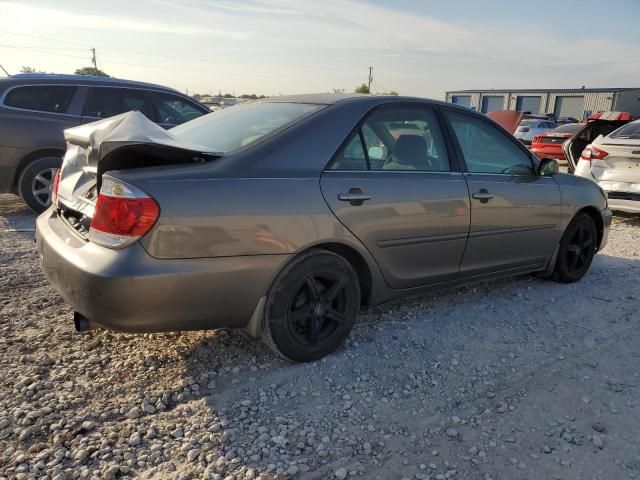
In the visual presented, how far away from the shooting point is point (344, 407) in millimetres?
2633

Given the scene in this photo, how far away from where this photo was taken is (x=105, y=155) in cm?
247

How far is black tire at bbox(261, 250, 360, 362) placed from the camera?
9.23 feet

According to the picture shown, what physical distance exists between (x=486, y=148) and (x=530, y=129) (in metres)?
21.0

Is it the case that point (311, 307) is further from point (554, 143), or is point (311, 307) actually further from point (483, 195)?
point (554, 143)

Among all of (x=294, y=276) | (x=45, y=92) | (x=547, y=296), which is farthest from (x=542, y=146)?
(x=294, y=276)

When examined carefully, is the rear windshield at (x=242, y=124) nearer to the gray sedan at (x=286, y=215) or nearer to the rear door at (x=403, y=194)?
the gray sedan at (x=286, y=215)

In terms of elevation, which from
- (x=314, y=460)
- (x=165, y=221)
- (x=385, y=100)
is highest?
(x=385, y=100)

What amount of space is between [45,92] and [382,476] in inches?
251

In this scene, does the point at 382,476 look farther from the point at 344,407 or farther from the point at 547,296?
the point at 547,296

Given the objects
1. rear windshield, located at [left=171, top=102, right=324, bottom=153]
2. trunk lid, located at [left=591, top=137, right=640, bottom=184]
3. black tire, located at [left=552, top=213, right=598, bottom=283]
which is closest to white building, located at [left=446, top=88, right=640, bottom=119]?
trunk lid, located at [left=591, top=137, right=640, bottom=184]


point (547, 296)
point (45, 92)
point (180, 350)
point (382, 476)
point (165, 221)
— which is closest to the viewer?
point (382, 476)

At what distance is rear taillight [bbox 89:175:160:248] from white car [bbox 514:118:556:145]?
21.9 m

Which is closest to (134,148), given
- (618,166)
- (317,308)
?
(317,308)

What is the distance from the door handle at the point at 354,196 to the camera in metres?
2.94
